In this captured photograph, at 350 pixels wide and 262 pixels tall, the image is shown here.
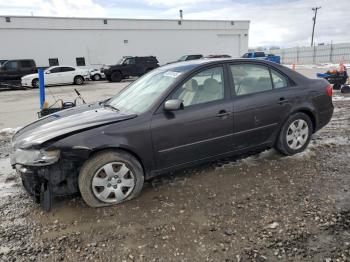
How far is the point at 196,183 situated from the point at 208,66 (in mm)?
1547

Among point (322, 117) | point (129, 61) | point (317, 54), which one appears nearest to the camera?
point (322, 117)

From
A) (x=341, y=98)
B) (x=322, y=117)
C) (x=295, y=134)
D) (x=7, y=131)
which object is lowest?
(x=7, y=131)

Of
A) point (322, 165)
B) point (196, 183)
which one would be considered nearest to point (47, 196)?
point (196, 183)

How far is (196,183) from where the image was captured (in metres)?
3.94

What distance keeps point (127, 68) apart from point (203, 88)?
19871 mm

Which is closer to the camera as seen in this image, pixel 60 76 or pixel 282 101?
pixel 282 101

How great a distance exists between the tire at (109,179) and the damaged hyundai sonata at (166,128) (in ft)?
0.04

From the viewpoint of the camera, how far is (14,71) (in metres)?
20.1

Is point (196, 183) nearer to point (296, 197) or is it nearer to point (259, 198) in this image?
point (259, 198)

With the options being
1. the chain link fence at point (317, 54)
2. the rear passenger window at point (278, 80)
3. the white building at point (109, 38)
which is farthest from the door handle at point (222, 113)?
the chain link fence at point (317, 54)

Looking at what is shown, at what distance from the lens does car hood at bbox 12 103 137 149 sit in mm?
3258

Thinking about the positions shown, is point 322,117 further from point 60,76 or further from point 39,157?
point 60,76

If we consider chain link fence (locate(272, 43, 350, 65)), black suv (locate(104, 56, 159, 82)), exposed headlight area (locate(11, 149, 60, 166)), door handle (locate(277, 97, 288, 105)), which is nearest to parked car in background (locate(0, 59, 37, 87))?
black suv (locate(104, 56, 159, 82))

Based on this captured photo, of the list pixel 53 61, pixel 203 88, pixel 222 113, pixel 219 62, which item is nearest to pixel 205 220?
pixel 222 113
